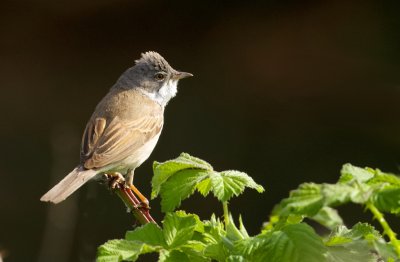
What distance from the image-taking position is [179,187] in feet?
5.48

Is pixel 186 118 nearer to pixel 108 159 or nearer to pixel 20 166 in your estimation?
pixel 20 166

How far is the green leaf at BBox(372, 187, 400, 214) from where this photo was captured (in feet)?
4.20

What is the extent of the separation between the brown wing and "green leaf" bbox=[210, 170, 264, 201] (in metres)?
1.99

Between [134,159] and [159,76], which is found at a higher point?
[159,76]

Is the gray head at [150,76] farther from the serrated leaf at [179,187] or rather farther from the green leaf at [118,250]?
the green leaf at [118,250]

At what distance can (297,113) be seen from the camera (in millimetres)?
6215

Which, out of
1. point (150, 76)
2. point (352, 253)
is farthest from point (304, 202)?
point (150, 76)

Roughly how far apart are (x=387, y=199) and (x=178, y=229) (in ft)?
1.27

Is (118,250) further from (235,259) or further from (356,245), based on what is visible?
(356,245)

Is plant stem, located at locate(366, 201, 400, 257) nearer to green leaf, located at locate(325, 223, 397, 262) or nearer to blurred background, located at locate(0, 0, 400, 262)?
green leaf, located at locate(325, 223, 397, 262)

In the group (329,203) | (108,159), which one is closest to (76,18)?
(108,159)

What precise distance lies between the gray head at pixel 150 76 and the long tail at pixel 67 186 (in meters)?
1.01

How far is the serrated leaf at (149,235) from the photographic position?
1534 mm

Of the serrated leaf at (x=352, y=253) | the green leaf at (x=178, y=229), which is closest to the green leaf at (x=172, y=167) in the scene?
the green leaf at (x=178, y=229)
